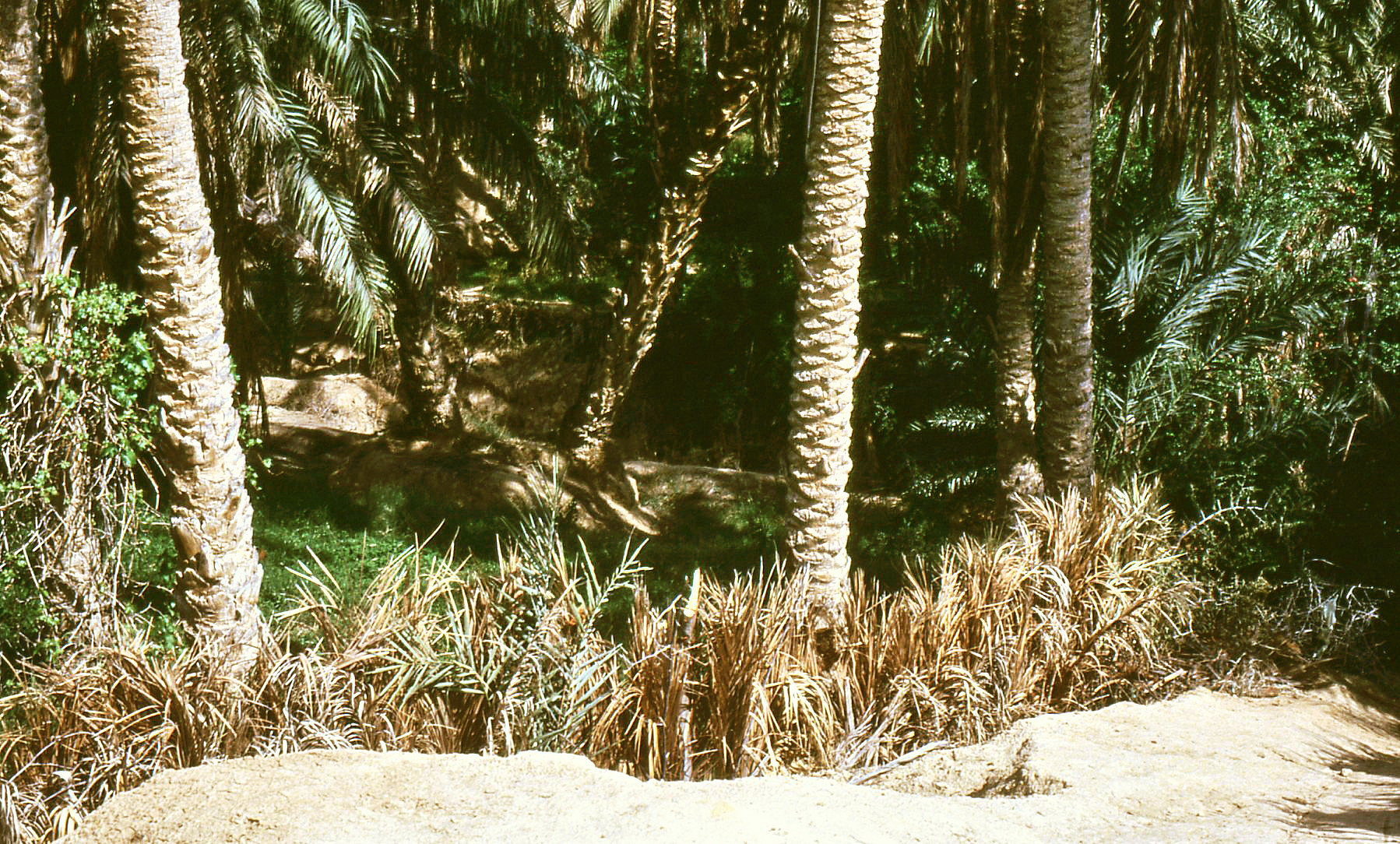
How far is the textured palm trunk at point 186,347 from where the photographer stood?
6523 mm

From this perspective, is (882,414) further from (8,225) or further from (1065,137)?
(8,225)

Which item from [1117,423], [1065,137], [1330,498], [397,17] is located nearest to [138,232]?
[397,17]

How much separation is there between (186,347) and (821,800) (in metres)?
4.22

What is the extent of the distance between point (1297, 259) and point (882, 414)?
421 cm

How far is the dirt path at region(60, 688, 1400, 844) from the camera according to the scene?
4.73 m

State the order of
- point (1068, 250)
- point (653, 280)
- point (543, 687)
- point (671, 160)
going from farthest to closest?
1. point (671, 160)
2. point (653, 280)
3. point (1068, 250)
4. point (543, 687)

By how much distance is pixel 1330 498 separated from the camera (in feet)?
31.2

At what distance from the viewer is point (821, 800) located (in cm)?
501

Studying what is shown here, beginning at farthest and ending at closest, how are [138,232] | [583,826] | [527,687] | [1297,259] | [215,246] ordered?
1. [1297,259]
2. [215,246]
3. [138,232]
4. [527,687]
5. [583,826]

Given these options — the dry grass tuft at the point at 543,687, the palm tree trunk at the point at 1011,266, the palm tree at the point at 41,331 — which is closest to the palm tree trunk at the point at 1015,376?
the palm tree trunk at the point at 1011,266

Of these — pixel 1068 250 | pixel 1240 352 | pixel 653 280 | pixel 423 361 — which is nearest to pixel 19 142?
pixel 1068 250

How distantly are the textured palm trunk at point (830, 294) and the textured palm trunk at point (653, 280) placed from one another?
5291 mm

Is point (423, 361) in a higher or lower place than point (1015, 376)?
higher

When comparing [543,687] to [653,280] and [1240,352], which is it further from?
[653,280]
